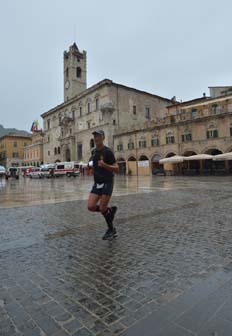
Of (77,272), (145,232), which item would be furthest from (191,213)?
(77,272)

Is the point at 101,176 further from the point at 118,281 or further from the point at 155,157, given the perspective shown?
the point at 155,157

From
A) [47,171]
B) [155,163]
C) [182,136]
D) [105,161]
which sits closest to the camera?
[105,161]

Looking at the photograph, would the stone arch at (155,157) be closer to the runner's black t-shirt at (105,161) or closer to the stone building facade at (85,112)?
the stone building facade at (85,112)

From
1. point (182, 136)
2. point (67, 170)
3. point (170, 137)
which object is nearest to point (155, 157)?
point (170, 137)

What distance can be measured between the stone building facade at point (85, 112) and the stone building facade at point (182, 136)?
341 cm

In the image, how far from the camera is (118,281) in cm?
264

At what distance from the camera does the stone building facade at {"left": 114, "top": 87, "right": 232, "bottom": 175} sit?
29.9 m

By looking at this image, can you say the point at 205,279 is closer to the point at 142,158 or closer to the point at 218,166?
the point at 218,166

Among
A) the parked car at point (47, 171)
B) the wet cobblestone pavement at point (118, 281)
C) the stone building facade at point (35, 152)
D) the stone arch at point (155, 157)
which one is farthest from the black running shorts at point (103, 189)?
the stone building facade at point (35, 152)

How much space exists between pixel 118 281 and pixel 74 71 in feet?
200

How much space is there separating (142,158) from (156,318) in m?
38.2

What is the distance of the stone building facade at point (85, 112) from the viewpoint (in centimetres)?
4412

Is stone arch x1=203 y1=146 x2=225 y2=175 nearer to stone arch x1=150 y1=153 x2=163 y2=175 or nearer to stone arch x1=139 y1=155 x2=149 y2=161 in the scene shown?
stone arch x1=150 y1=153 x2=163 y2=175

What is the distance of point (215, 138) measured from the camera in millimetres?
30281
